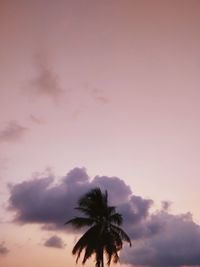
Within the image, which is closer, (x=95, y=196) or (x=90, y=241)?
(x=90, y=241)

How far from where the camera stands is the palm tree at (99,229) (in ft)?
151

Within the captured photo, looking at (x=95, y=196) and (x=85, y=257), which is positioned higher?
(x=95, y=196)

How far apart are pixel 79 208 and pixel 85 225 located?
2137mm

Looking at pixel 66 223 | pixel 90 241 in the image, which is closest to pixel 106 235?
pixel 90 241

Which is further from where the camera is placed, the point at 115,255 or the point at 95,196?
the point at 95,196

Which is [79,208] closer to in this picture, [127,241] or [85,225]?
[85,225]

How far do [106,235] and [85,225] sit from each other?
2.97 metres

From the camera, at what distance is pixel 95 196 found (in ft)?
162

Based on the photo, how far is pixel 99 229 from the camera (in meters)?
47.2

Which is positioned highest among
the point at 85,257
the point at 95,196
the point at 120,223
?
the point at 95,196

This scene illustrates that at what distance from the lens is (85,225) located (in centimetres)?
4816

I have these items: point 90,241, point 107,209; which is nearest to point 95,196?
point 107,209

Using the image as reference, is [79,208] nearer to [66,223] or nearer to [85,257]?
[66,223]

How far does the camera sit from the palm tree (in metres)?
46.1
